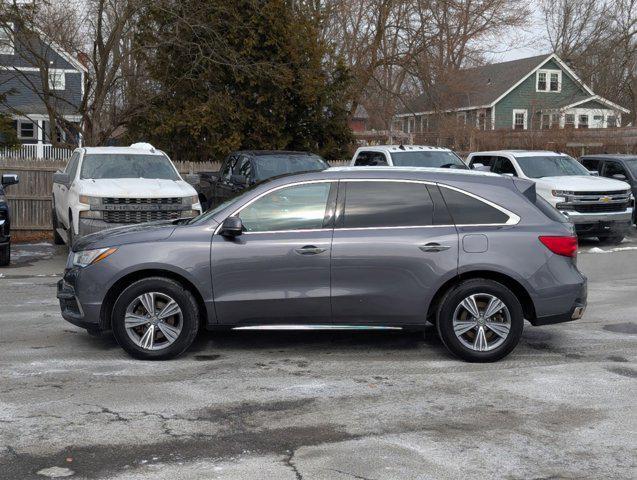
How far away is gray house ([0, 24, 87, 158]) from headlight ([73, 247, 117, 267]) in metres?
13.9

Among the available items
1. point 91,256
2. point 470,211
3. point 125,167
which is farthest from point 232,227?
point 125,167

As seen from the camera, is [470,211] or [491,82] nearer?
[470,211]

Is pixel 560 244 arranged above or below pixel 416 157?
below

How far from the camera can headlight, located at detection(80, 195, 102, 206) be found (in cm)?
1339

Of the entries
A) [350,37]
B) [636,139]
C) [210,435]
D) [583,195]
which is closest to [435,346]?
[210,435]

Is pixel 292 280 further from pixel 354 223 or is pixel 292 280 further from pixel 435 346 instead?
pixel 435 346

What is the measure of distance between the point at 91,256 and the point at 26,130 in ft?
123

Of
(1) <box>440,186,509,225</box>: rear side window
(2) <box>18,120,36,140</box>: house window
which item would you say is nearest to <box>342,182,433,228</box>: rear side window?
(1) <box>440,186,509,225</box>: rear side window

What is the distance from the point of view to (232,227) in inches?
289

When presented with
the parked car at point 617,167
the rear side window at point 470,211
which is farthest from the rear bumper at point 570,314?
the parked car at point 617,167

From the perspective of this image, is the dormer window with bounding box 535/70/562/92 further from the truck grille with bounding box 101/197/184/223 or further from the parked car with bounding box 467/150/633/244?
the truck grille with bounding box 101/197/184/223

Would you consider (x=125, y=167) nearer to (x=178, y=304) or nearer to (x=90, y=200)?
(x=90, y=200)

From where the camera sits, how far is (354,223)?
7559 millimetres

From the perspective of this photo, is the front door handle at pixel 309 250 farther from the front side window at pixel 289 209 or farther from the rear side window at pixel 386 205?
the rear side window at pixel 386 205
